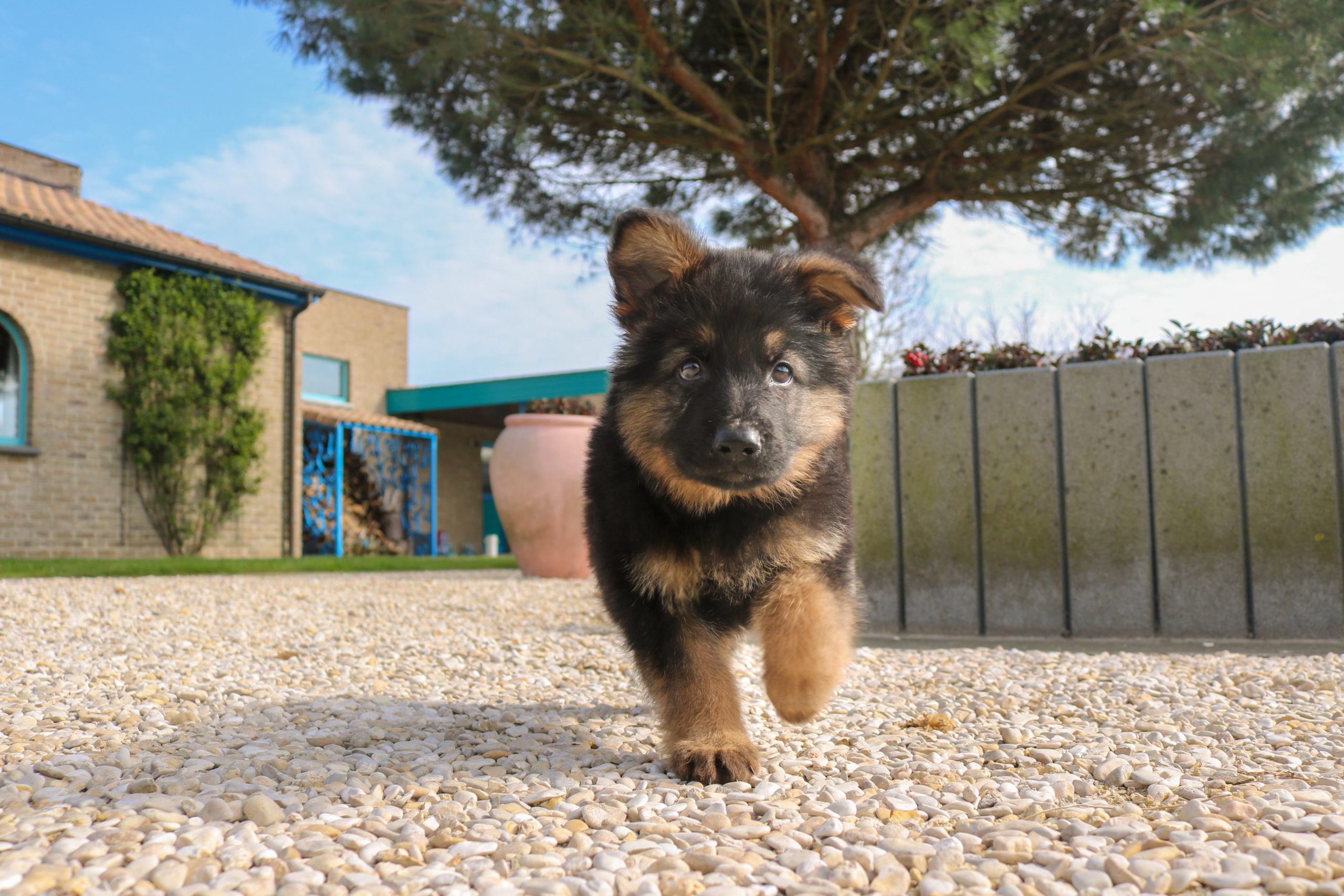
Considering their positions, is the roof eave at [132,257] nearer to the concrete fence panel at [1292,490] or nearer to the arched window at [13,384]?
the arched window at [13,384]

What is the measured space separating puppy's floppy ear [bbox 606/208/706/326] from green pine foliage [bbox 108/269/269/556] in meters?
13.8

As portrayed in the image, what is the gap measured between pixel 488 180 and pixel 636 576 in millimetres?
9499

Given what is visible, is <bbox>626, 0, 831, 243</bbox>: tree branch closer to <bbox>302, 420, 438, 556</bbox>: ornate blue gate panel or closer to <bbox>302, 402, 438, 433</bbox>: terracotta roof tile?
<bbox>302, 402, 438, 433</bbox>: terracotta roof tile

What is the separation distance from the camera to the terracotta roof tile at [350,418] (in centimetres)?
2023

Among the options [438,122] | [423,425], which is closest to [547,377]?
[423,425]

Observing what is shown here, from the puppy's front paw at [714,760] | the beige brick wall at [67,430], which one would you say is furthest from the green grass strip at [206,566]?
the puppy's front paw at [714,760]

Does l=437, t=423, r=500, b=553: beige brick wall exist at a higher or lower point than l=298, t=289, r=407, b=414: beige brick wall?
lower

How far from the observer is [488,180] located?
37.4 ft

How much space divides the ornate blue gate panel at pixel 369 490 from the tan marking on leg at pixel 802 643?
1809 centimetres

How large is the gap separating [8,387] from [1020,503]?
45.4ft

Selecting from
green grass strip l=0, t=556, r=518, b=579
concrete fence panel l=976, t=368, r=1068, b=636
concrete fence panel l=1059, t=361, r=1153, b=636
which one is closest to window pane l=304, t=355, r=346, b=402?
green grass strip l=0, t=556, r=518, b=579

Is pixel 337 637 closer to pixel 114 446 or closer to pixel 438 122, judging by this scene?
pixel 438 122

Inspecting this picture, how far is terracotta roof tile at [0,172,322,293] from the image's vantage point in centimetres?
1378

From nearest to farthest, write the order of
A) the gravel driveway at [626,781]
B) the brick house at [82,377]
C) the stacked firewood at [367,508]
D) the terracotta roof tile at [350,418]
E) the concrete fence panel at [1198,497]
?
the gravel driveway at [626,781] → the concrete fence panel at [1198,497] → the brick house at [82,377] → the terracotta roof tile at [350,418] → the stacked firewood at [367,508]
